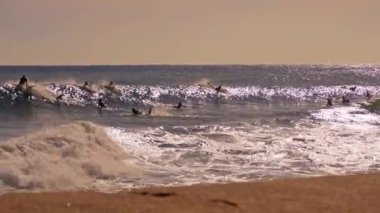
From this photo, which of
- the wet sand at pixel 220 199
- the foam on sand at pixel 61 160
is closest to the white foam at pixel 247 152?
the foam on sand at pixel 61 160

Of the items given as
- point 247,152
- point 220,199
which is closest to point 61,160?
point 220,199

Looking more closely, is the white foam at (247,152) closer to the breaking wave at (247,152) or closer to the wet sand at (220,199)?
the breaking wave at (247,152)

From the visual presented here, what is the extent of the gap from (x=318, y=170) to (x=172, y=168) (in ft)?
9.22

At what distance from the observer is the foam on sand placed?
10.9 metres

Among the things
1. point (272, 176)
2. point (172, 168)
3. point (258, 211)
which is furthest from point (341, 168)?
point (258, 211)

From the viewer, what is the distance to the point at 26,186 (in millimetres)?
10656

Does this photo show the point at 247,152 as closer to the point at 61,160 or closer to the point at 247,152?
the point at 247,152

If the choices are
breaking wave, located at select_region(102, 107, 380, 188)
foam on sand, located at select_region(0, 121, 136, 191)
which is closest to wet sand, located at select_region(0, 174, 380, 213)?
foam on sand, located at select_region(0, 121, 136, 191)

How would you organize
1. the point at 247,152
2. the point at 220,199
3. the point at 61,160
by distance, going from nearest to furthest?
the point at 220,199 → the point at 61,160 → the point at 247,152

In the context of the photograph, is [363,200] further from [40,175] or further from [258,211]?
[40,175]

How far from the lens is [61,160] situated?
1241 cm

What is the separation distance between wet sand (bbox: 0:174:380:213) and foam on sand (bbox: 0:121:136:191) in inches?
63.7

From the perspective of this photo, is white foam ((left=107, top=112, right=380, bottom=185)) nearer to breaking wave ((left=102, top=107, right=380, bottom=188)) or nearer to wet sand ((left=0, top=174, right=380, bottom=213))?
breaking wave ((left=102, top=107, right=380, bottom=188))

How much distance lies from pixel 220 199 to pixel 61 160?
4591mm
